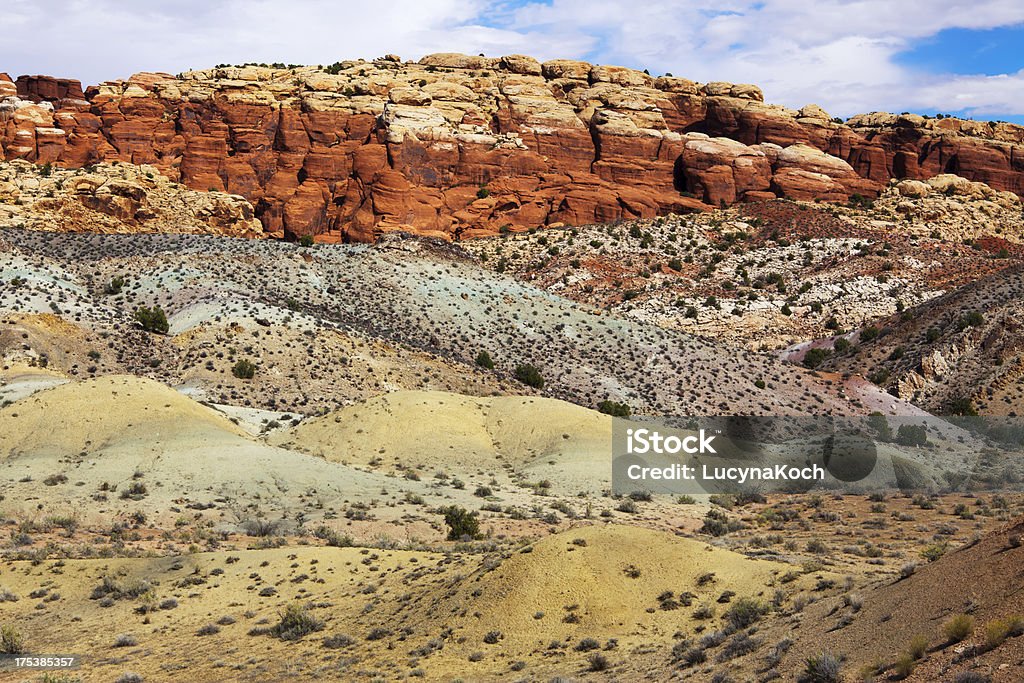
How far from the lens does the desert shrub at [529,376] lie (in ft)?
178

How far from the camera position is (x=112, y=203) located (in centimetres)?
7638

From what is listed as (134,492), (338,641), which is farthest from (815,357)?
(338,641)

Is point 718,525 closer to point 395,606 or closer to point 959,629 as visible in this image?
point 395,606

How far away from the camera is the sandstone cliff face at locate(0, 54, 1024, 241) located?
89.2 m

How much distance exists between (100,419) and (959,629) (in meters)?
31.1

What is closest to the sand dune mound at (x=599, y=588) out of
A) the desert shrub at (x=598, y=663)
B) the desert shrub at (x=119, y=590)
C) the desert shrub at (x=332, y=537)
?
the desert shrub at (x=598, y=663)

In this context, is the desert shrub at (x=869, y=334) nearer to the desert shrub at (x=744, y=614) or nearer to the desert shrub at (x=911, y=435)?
the desert shrub at (x=911, y=435)

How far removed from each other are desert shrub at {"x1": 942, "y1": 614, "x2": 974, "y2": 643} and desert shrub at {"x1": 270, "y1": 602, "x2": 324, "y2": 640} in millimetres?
12169

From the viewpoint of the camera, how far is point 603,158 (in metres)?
96.9

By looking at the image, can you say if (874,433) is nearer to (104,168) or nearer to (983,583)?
(983,583)

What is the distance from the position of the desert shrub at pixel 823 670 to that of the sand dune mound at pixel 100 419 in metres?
26.6

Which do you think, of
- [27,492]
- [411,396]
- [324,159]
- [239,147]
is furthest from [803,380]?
[239,147]

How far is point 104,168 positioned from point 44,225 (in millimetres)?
14165

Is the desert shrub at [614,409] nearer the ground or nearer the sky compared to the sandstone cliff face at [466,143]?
nearer the ground
